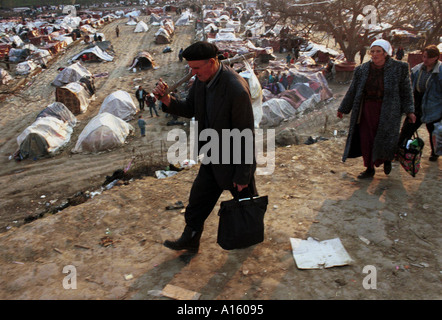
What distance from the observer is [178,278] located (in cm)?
230

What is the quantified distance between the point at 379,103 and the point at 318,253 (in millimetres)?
1860

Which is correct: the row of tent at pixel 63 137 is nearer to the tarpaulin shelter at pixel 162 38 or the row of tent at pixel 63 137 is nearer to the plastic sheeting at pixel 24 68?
the plastic sheeting at pixel 24 68

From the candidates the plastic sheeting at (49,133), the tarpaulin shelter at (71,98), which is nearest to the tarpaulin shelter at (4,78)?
the tarpaulin shelter at (71,98)

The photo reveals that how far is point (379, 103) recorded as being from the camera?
3.37 m

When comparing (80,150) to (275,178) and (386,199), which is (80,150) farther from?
(386,199)

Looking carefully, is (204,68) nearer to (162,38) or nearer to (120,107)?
(120,107)

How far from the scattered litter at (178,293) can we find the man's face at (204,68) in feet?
4.87

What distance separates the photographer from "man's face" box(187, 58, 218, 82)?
7.04ft

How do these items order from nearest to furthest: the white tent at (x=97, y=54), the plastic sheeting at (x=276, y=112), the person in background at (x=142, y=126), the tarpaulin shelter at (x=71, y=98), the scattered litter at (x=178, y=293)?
1. the scattered litter at (x=178, y=293)
2. the plastic sheeting at (x=276, y=112)
3. the person in background at (x=142, y=126)
4. the tarpaulin shelter at (x=71, y=98)
5. the white tent at (x=97, y=54)

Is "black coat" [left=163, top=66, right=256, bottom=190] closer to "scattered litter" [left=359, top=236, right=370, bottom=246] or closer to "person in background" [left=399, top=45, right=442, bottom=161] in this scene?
"scattered litter" [left=359, top=236, right=370, bottom=246]

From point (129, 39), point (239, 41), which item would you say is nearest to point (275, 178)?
point (239, 41)

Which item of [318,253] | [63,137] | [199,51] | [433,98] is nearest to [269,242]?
[318,253]

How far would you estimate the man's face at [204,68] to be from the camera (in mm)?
2145

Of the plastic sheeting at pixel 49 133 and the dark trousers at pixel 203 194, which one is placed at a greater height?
the dark trousers at pixel 203 194
